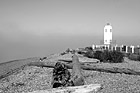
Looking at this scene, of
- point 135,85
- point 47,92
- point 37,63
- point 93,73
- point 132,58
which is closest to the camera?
point 47,92

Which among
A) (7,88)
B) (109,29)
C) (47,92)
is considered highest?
(109,29)

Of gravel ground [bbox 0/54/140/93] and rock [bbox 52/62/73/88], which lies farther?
gravel ground [bbox 0/54/140/93]

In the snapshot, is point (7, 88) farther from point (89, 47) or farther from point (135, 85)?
point (89, 47)

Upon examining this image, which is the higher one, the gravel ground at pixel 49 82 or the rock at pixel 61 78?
the rock at pixel 61 78

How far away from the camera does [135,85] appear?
6301 millimetres

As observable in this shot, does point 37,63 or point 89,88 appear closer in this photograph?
point 89,88

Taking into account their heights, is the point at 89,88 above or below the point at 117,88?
above

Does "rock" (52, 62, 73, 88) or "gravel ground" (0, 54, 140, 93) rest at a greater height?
"rock" (52, 62, 73, 88)

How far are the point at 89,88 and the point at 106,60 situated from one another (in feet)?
29.4

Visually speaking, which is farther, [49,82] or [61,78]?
[49,82]

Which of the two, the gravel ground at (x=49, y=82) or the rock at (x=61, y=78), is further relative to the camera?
the gravel ground at (x=49, y=82)

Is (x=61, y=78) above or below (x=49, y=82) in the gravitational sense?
above

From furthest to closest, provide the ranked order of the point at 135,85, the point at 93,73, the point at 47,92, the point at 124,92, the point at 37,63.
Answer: the point at 37,63, the point at 93,73, the point at 135,85, the point at 124,92, the point at 47,92

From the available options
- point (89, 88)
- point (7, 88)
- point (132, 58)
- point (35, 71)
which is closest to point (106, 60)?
point (132, 58)
